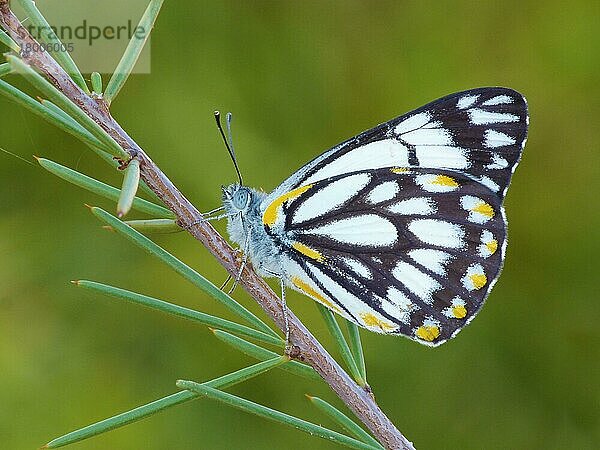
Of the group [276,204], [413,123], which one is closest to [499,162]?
[413,123]

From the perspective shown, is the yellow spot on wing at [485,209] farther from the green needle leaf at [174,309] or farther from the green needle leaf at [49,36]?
the green needle leaf at [49,36]

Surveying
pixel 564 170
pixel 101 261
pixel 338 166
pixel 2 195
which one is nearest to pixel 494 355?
pixel 564 170

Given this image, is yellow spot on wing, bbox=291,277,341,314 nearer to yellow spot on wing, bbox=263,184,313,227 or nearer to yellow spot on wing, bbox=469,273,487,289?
yellow spot on wing, bbox=263,184,313,227

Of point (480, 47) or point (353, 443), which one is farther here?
point (480, 47)

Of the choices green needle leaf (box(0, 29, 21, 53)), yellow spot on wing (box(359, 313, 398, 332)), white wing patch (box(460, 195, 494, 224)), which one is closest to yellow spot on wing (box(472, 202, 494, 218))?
white wing patch (box(460, 195, 494, 224))

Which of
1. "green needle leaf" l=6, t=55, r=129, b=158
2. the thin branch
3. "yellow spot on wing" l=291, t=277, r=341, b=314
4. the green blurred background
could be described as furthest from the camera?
the green blurred background

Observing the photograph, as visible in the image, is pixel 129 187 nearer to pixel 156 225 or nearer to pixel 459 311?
pixel 156 225

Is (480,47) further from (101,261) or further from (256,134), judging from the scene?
(101,261)
